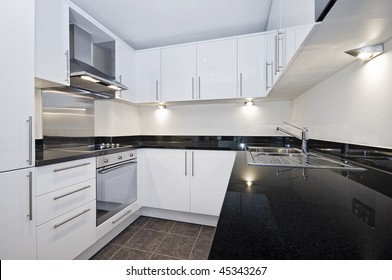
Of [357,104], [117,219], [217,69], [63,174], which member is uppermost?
[217,69]

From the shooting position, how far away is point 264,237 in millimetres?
333

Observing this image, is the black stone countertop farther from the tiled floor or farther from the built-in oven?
the built-in oven

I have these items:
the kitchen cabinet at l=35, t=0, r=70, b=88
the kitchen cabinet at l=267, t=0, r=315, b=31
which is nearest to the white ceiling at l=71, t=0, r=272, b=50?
the kitchen cabinet at l=35, t=0, r=70, b=88

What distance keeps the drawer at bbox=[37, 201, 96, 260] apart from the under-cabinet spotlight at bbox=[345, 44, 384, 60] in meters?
2.08

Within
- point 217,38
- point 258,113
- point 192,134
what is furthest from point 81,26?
point 258,113

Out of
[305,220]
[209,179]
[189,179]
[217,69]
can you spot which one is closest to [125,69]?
[217,69]

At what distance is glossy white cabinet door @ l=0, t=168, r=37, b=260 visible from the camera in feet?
3.25

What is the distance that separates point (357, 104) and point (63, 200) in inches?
81.0

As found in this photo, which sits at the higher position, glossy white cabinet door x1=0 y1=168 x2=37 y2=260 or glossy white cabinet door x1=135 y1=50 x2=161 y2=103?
glossy white cabinet door x1=135 y1=50 x2=161 y2=103

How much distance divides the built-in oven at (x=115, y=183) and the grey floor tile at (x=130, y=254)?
0.32 meters

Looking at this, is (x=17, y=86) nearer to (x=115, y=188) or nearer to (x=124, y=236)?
(x=115, y=188)

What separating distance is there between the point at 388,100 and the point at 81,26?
8.07 feet

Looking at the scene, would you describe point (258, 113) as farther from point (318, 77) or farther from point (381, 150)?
point (381, 150)

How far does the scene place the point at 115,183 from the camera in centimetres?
184
